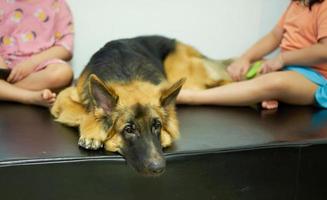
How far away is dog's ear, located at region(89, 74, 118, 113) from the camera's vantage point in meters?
1.08

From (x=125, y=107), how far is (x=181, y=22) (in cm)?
98

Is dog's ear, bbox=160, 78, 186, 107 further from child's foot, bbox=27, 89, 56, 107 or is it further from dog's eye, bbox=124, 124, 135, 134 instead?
child's foot, bbox=27, 89, 56, 107

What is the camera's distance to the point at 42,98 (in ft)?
4.74

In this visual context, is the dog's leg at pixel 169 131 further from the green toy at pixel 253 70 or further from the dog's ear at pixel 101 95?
the green toy at pixel 253 70

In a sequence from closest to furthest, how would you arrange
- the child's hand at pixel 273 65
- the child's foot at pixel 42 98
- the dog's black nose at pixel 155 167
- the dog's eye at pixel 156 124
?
1. the dog's black nose at pixel 155 167
2. the dog's eye at pixel 156 124
3. the child's foot at pixel 42 98
4. the child's hand at pixel 273 65

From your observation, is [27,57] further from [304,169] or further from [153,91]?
[304,169]

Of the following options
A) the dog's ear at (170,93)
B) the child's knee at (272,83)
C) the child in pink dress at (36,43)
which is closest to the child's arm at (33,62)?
the child in pink dress at (36,43)

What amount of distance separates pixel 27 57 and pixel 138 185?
83 centimetres

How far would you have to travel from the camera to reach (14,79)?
1.60 meters

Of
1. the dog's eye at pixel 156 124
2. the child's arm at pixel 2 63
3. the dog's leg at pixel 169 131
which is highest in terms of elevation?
the child's arm at pixel 2 63

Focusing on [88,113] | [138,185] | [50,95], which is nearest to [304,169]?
[138,185]

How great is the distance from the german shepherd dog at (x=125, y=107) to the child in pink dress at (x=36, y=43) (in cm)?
21

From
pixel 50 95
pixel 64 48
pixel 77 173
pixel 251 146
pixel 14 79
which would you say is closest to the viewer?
pixel 77 173

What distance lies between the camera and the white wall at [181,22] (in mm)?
1875
